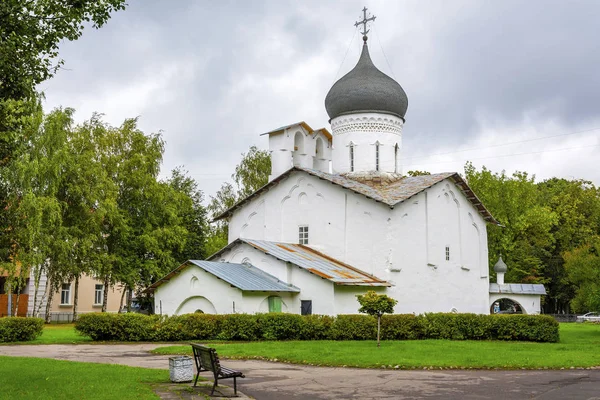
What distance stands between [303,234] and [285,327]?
33.7 feet

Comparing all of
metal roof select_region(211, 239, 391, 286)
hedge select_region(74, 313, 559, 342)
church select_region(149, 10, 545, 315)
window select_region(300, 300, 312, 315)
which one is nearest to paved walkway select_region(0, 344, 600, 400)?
hedge select_region(74, 313, 559, 342)

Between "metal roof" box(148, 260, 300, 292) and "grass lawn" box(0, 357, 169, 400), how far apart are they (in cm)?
1113

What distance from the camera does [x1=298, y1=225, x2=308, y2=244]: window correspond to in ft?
109

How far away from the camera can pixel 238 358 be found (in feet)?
58.3

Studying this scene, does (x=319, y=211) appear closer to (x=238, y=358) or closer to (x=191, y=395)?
(x=238, y=358)

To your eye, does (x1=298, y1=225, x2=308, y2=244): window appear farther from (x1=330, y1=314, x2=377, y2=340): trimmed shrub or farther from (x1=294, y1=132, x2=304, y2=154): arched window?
(x1=330, y1=314, x2=377, y2=340): trimmed shrub

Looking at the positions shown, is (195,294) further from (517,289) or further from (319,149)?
(517,289)

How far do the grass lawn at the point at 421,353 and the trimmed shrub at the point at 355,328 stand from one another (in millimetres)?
1261

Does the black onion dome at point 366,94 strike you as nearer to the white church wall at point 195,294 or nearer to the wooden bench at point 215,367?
the white church wall at point 195,294

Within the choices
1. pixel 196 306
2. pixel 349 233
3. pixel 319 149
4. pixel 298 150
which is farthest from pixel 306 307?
pixel 319 149

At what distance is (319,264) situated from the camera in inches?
1145

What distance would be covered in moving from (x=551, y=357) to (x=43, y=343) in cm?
1706

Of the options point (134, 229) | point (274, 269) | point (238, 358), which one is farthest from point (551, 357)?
point (134, 229)

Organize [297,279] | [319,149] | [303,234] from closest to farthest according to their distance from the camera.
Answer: [297,279] → [303,234] → [319,149]
